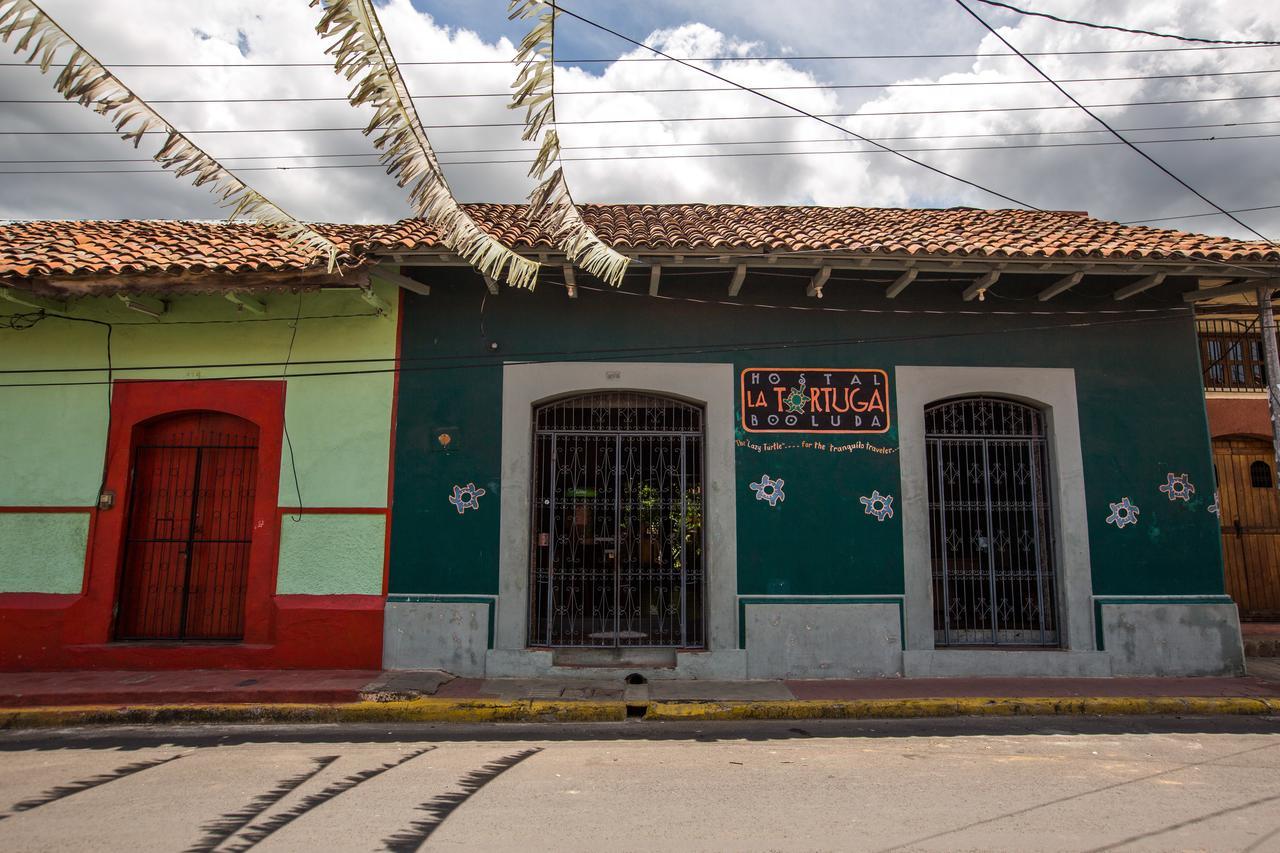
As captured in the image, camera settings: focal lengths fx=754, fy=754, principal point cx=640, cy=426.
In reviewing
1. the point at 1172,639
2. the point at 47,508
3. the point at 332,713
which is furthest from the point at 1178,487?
the point at 47,508

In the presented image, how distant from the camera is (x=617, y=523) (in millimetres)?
7094

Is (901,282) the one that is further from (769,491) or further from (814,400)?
(769,491)

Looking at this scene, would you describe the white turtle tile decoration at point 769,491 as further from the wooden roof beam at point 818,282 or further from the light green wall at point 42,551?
the light green wall at point 42,551

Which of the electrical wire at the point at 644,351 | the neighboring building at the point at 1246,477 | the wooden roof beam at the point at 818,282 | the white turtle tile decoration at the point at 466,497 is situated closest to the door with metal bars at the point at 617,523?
the electrical wire at the point at 644,351

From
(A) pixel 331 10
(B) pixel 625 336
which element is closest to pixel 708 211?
(B) pixel 625 336

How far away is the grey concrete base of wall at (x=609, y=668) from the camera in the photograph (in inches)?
267

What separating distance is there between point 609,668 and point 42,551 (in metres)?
5.38

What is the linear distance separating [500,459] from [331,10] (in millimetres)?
4589

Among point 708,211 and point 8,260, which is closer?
point 8,260

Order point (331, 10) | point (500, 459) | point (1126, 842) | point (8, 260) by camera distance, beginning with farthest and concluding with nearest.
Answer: point (500, 459) → point (8, 260) → point (1126, 842) → point (331, 10)

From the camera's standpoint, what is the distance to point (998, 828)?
11.7ft

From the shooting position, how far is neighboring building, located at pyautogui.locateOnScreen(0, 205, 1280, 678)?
22.7ft

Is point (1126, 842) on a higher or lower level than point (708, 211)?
lower

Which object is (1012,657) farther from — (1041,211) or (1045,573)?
(1041,211)
